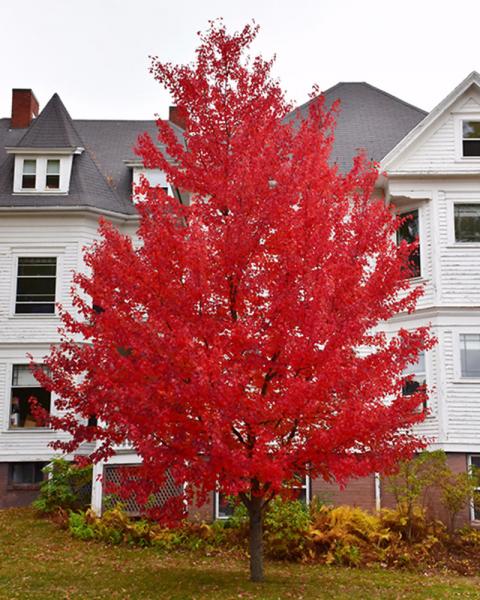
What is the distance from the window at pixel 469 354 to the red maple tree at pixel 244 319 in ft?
24.6

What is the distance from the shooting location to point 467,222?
802 inches

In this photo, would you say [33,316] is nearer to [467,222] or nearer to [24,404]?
[24,404]

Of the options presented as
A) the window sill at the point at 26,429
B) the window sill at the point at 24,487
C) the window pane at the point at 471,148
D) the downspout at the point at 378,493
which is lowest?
the window sill at the point at 24,487

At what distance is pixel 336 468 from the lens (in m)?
10.7

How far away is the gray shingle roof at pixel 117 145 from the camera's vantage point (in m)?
23.5

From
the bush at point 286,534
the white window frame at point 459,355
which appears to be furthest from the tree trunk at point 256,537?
the white window frame at point 459,355

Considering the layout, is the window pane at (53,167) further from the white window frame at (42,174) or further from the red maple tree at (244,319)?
the red maple tree at (244,319)

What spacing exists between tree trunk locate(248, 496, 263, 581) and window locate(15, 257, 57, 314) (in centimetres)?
1260

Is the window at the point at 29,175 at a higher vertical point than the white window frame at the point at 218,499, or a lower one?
higher

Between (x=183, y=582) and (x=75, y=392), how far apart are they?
157 inches

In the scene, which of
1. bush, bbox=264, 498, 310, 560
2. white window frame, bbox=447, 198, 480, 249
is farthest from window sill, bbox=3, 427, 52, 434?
white window frame, bbox=447, 198, 480, 249

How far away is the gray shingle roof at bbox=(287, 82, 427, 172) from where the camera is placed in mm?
22828

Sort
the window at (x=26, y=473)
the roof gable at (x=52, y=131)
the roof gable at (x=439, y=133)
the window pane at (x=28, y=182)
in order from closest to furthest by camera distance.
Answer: the roof gable at (x=439, y=133)
the window at (x=26, y=473)
the window pane at (x=28, y=182)
the roof gable at (x=52, y=131)

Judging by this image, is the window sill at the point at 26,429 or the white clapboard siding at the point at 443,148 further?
the window sill at the point at 26,429
